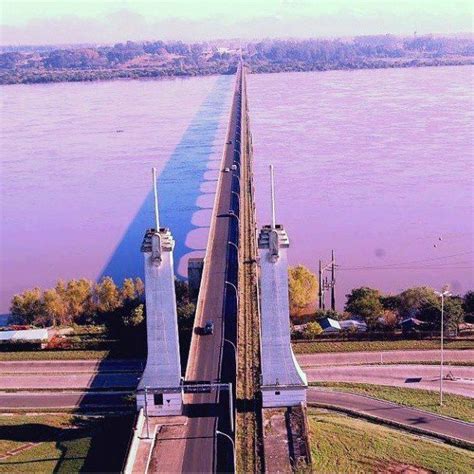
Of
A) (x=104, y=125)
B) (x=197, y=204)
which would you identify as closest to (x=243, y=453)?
(x=197, y=204)

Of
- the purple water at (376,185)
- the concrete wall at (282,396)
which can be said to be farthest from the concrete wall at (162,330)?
the purple water at (376,185)

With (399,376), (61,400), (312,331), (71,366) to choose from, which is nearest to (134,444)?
(61,400)

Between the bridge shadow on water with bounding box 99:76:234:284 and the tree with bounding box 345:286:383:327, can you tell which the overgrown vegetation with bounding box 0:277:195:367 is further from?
the tree with bounding box 345:286:383:327

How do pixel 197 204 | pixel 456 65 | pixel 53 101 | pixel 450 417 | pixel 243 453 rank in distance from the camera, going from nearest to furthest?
pixel 243 453 < pixel 450 417 < pixel 197 204 < pixel 53 101 < pixel 456 65

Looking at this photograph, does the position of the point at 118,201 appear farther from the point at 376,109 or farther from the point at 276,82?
the point at 276,82

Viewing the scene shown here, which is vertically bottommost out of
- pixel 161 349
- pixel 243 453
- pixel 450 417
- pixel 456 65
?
pixel 450 417

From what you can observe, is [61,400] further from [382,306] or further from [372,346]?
[382,306]

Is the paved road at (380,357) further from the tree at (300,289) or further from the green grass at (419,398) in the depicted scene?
the tree at (300,289)
